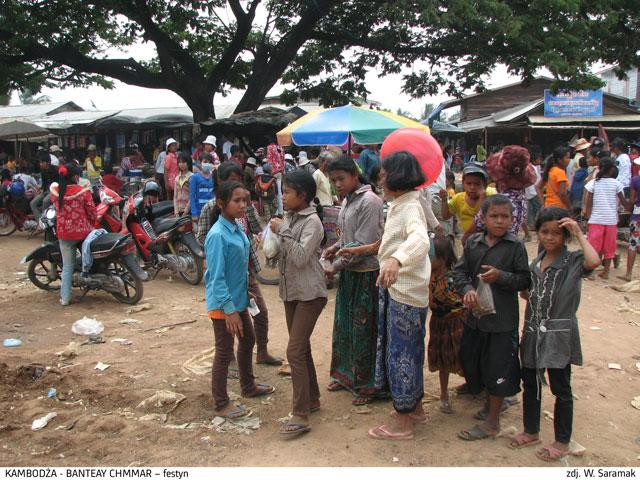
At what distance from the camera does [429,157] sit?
3275mm

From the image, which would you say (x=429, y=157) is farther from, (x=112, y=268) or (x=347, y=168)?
(x=112, y=268)

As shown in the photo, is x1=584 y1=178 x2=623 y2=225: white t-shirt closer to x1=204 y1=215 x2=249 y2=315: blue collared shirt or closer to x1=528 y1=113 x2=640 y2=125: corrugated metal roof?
x1=204 y1=215 x2=249 y2=315: blue collared shirt

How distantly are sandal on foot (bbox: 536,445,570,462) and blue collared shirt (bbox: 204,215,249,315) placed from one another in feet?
6.28

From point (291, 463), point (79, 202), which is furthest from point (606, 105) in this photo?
point (291, 463)

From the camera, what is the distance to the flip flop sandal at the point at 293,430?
11.0 ft

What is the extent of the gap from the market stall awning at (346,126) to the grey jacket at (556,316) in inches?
195

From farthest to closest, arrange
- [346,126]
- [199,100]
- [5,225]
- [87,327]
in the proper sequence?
1. [199,100]
2. [5,225]
3. [346,126]
4. [87,327]

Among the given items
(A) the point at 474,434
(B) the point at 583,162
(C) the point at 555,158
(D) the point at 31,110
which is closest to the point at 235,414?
(A) the point at 474,434

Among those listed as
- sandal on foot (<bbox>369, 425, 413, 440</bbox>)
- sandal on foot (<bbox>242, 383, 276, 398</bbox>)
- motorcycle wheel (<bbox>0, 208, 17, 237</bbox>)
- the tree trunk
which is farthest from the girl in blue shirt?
the tree trunk

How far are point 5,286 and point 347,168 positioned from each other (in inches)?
231

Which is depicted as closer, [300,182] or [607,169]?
[300,182]

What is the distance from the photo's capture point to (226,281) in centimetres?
352

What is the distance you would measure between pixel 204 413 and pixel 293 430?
719 millimetres

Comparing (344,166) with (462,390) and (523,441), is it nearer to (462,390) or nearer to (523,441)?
(462,390)
